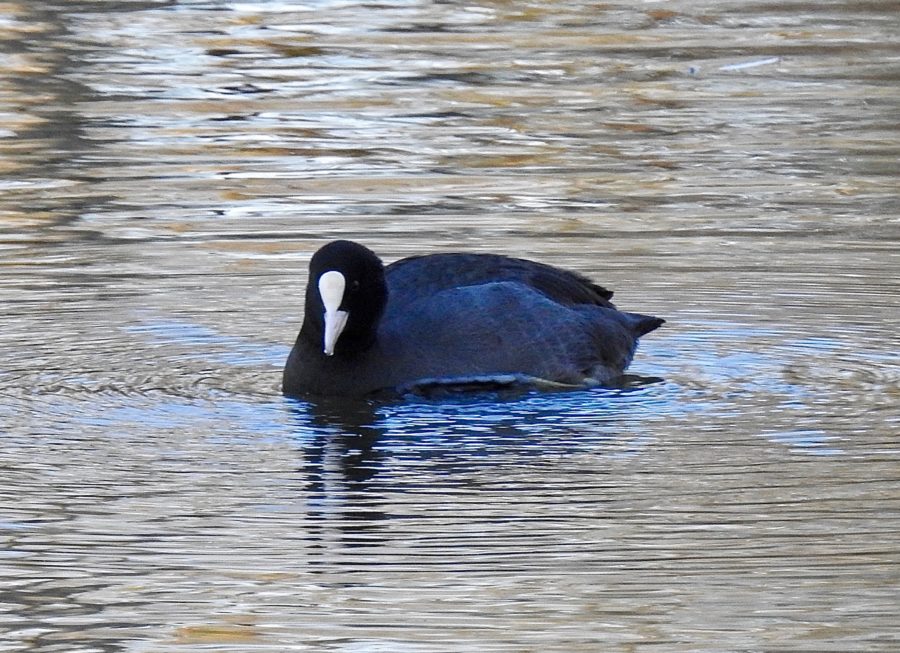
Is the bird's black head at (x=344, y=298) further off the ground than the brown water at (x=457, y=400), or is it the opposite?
the bird's black head at (x=344, y=298)

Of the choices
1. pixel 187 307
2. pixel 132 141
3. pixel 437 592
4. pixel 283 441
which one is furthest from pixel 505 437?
pixel 132 141

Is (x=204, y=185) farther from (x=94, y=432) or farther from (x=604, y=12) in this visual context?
(x=604, y=12)

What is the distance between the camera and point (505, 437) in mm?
6668

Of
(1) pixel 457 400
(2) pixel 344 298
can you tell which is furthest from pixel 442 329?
(2) pixel 344 298

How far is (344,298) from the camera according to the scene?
23.5 feet

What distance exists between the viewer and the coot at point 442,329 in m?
7.18

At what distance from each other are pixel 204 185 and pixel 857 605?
23.1 ft

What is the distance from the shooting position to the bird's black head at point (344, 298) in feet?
23.3

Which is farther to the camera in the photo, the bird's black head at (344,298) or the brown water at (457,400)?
the bird's black head at (344,298)

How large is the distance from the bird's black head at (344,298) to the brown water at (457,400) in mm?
262

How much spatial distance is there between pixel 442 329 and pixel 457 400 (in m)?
0.30

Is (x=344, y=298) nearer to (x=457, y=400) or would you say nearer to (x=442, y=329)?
(x=442, y=329)

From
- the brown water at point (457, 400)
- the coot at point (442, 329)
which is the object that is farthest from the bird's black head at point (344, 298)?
the brown water at point (457, 400)

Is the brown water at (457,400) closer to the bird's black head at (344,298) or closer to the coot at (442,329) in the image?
the coot at (442,329)
